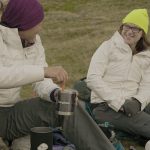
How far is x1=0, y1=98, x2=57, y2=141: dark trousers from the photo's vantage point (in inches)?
188

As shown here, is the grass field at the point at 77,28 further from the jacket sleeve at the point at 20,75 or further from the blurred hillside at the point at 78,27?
the jacket sleeve at the point at 20,75

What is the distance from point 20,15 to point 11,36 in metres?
0.20

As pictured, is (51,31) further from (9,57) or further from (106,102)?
(9,57)

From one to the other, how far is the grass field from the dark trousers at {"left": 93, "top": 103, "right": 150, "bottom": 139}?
5.98 ft

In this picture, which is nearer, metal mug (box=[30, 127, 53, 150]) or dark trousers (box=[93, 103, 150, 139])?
metal mug (box=[30, 127, 53, 150])

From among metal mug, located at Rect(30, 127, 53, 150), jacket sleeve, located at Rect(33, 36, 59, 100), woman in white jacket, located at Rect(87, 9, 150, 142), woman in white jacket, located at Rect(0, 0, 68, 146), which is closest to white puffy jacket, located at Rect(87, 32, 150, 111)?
woman in white jacket, located at Rect(87, 9, 150, 142)

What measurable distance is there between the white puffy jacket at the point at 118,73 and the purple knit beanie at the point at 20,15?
4.49 feet

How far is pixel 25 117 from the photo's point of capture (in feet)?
15.8

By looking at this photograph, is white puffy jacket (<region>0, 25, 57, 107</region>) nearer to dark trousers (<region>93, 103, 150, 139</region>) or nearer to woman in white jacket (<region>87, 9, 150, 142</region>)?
woman in white jacket (<region>87, 9, 150, 142</region>)

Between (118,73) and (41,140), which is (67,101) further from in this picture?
(118,73)

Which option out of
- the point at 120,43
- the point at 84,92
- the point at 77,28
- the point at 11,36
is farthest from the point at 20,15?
the point at 77,28

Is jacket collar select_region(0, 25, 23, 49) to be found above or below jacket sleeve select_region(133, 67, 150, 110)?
above

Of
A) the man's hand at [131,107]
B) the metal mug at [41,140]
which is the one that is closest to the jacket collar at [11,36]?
the metal mug at [41,140]

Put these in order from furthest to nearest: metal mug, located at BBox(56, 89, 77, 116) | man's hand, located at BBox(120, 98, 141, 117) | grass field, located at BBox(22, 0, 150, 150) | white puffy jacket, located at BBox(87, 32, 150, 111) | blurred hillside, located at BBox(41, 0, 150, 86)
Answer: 1. blurred hillside, located at BBox(41, 0, 150, 86)
2. grass field, located at BBox(22, 0, 150, 150)
3. white puffy jacket, located at BBox(87, 32, 150, 111)
4. man's hand, located at BBox(120, 98, 141, 117)
5. metal mug, located at BBox(56, 89, 77, 116)
